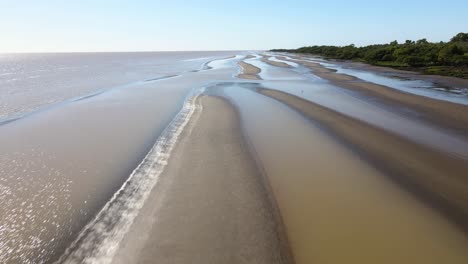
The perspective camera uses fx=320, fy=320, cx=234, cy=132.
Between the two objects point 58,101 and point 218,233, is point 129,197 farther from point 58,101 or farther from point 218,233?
point 58,101

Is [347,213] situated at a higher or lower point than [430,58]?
higher

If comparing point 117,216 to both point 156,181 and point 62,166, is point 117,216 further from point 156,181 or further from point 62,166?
point 62,166

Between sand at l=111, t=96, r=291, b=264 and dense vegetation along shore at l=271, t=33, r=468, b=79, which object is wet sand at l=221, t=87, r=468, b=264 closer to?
sand at l=111, t=96, r=291, b=264

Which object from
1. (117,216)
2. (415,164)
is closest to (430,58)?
(415,164)

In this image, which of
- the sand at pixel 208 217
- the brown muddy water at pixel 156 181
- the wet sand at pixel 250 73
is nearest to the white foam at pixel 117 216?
the brown muddy water at pixel 156 181

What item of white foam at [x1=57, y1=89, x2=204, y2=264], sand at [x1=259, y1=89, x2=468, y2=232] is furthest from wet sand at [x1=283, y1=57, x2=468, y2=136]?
white foam at [x1=57, y1=89, x2=204, y2=264]

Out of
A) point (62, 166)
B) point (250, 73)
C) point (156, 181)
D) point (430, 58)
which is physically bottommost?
point (250, 73)
